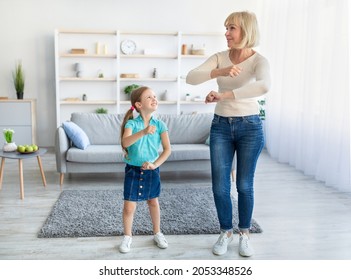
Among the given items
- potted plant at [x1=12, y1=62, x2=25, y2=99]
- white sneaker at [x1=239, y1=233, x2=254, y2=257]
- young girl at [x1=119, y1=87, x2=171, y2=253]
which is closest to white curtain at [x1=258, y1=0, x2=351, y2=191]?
white sneaker at [x1=239, y1=233, x2=254, y2=257]

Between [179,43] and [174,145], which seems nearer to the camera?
[174,145]

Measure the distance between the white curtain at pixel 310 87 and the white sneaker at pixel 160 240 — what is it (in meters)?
2.21

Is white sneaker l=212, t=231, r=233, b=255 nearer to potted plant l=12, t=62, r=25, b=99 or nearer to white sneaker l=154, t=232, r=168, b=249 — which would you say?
white sneaker l=154, t=232, r=168, b=249

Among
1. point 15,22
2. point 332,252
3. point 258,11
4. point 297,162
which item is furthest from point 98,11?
point 332,252

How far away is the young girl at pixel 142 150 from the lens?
2381 millimetres

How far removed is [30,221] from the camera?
3.17m

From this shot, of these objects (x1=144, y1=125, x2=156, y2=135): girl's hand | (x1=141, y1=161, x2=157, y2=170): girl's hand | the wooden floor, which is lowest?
the wooden floor

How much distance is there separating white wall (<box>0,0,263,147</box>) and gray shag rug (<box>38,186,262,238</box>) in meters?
3.29

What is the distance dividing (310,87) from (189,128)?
1.46 metres

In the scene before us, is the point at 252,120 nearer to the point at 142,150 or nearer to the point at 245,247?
the point at 142,150

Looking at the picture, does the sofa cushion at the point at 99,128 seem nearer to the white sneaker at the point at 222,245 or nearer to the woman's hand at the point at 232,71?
the white sneaker at the point at 222,245

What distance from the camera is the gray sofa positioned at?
4.28m
